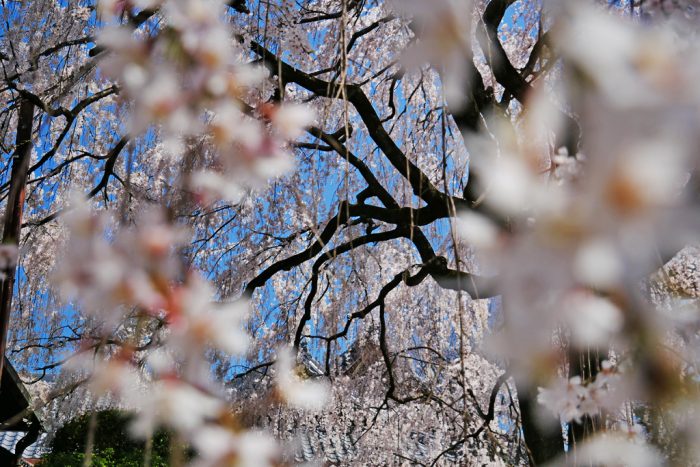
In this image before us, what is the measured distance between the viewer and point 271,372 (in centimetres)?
439

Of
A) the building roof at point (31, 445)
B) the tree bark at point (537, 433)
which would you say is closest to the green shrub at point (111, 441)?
the building roof at point (31, 445)

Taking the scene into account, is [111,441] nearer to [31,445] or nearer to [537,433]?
[31,445]

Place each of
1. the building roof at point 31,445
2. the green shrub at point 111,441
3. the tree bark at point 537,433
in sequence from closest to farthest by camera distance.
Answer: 1. the tree bark at point 537,433
2. the green shrub at point 111,441
3. the building roof at point 31,445

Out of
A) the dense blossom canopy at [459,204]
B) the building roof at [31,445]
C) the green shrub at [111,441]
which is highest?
the building roof at [31,445]

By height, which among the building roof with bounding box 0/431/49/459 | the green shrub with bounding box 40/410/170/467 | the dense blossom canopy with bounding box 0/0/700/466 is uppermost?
the building roof with bounding box 0/431/49/459

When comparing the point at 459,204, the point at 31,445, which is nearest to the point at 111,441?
the point at 31,445

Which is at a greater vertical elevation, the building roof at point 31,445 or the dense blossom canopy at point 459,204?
the building roof at point 31,445

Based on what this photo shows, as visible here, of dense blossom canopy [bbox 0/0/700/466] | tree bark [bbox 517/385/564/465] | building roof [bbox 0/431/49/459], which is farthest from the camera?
building roof [bbox 0/431/49/459]

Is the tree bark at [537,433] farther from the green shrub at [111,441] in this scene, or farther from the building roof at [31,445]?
the building roof at [31,445]

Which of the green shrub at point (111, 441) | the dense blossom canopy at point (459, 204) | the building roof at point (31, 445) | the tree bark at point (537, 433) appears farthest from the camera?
the building roof at point (31, 445)

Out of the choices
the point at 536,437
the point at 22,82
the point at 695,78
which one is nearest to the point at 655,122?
the point at 695,78

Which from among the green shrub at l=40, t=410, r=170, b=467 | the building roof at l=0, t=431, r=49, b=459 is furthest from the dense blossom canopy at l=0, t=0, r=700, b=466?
the building roof at l=0, t=431, r=49, b=459

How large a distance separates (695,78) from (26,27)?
3.89m

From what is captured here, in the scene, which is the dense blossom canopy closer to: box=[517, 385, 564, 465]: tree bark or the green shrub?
box=[517, 385, 564, 465]: tree bark
